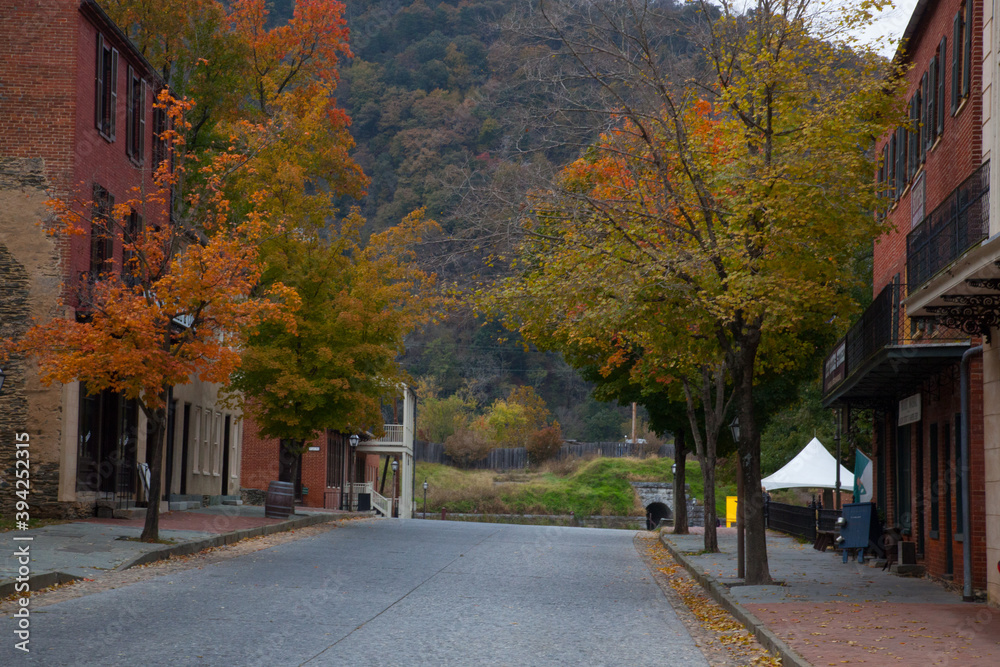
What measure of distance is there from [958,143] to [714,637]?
9.29 m

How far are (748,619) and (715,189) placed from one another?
21.5ft

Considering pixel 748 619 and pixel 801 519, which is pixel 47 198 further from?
pixel 801 519

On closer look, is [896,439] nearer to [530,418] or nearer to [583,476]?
[583,476]

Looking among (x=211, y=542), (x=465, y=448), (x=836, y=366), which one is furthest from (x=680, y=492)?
(x=465, y=448)

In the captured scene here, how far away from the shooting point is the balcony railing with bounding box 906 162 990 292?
13367mm

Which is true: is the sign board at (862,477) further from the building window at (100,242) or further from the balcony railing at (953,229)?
the building window at (100,242)

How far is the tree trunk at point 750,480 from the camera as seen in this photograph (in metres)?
15.9

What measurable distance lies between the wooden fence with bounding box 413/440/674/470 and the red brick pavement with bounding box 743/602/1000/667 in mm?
64885

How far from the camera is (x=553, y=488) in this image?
234 feet

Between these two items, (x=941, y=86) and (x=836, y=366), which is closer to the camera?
(x=941, y=86)

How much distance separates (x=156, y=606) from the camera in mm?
11789

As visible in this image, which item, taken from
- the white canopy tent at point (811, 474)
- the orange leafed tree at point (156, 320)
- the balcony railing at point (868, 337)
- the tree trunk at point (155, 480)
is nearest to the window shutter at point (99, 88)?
the orange leafed tree at point (156, 320)

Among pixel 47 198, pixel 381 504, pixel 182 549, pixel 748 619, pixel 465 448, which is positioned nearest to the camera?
pixel 748 619

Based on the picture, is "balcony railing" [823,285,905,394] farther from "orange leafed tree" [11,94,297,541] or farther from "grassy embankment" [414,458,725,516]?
"grassy embankment" [414,458,725,516]
